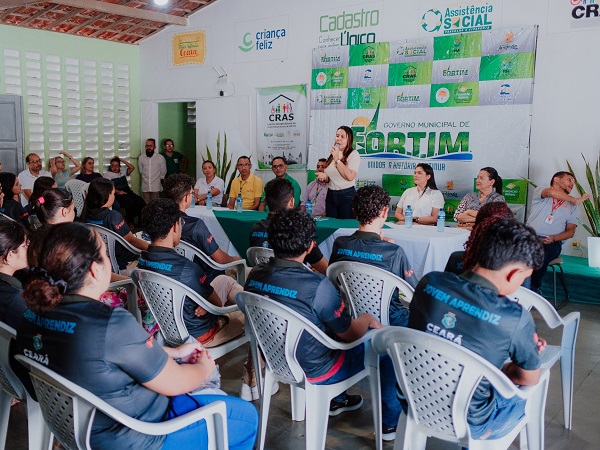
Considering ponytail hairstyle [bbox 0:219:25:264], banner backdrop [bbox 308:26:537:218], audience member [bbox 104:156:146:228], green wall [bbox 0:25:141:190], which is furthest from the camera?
audience member [bbox 104:156:146:228]

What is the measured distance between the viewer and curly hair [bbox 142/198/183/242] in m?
2.79

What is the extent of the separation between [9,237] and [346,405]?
179 cm

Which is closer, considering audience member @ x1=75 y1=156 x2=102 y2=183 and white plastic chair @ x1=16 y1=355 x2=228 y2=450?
white plastic chair @ x1=16 y1=355 x2=228 y2=450

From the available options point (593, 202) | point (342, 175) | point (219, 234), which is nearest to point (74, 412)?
point (219, 234)

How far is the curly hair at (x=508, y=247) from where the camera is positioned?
5.89ft

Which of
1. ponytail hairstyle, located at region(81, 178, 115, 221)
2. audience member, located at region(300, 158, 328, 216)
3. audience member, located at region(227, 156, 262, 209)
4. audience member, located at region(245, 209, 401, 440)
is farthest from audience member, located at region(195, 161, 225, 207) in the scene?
audience member, located at region(245, 209, 401, 440)

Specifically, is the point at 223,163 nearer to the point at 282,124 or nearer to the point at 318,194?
the point at 282,124

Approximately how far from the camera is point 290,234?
234 cm

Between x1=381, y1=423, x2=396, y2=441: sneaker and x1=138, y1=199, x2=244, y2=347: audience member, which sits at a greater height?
x1=138, y1=199, x2=244, y2=347: audience member

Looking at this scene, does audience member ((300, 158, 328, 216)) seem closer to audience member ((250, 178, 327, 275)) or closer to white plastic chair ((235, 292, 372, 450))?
audience member ((250, 178, 327, 275))

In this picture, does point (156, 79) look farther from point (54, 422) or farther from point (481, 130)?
point (54, 422)

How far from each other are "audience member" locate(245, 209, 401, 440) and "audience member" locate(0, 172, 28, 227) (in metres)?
3.39

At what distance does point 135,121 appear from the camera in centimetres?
1004

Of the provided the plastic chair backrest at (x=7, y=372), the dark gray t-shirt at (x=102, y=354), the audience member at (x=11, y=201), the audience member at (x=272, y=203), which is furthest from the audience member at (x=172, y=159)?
the dark gray t-shirt at (x=102, y=354)
